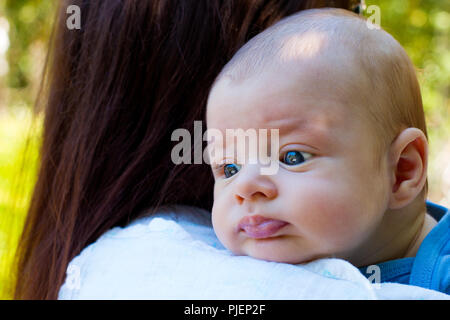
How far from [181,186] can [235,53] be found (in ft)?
1.23

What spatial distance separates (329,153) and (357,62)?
8.5 inches

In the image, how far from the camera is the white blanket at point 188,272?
1.05 metres

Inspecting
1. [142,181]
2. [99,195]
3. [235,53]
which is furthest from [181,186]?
[235,53]

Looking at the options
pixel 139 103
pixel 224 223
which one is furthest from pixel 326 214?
pixel 139 103

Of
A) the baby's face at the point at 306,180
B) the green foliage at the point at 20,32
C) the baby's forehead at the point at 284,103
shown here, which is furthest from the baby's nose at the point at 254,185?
the green foliage at the point at 20,32

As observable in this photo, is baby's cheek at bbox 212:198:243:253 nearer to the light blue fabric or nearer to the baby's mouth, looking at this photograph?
the baby's mouth

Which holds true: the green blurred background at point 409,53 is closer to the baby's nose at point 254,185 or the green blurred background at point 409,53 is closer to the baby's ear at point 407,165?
the baby's ear at point 407,165

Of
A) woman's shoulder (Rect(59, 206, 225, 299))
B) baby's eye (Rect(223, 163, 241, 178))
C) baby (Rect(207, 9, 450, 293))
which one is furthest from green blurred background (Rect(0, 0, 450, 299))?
baby's eye (Rect(223, 163, 241, 178))

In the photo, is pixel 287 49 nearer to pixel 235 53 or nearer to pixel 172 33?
pixel 235 53

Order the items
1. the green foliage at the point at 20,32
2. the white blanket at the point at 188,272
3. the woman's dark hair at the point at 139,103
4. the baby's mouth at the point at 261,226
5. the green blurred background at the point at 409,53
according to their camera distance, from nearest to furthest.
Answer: the white blanket at the point at 188,272, the baby's mouth at the point at 261,226, the woman's dark hair at the point at 139,103, the green blurred background at the point at 409,53, the green foliage at the point at 20,32

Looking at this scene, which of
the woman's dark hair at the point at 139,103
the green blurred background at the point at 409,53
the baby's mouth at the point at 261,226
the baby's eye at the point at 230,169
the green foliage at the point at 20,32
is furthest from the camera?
the green foliage at the point at 20,32

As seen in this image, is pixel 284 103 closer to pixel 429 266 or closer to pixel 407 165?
pixel 407 165
